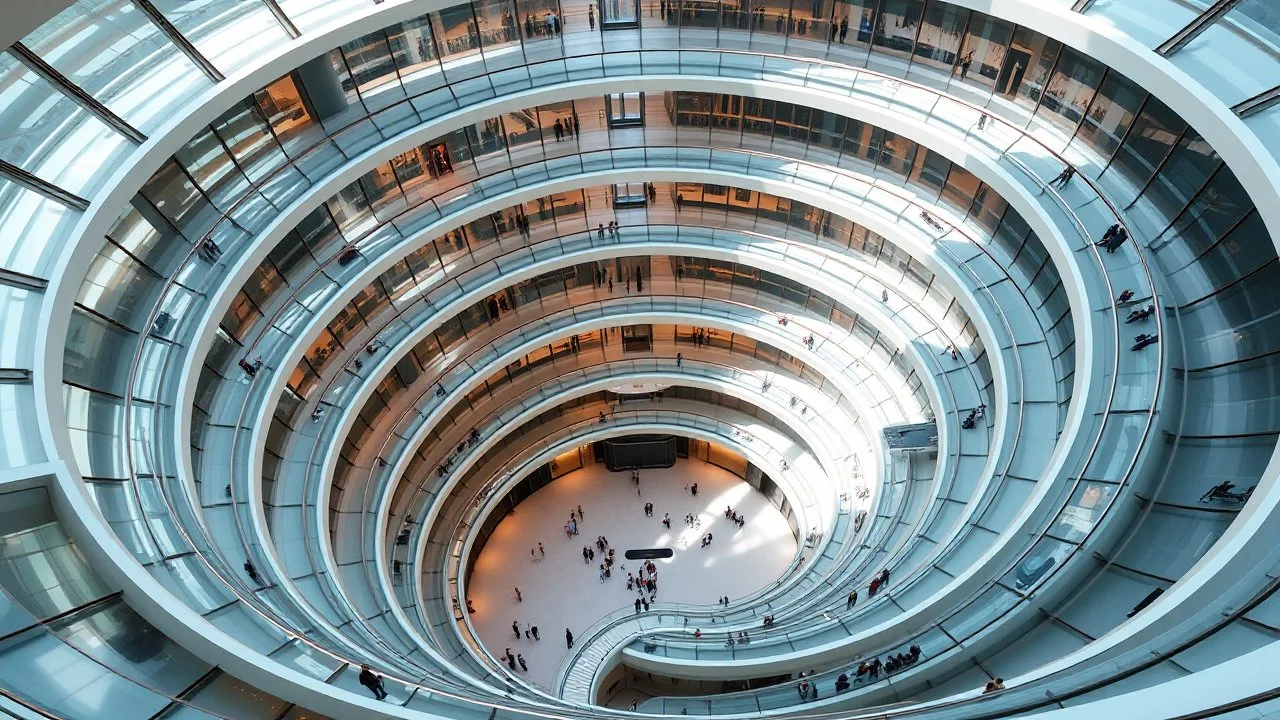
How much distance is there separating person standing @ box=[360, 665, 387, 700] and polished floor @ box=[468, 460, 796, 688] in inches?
869

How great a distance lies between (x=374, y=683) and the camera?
13508mm

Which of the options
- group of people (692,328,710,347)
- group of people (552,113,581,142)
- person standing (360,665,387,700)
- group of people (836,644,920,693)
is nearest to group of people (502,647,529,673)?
group of people (692,328,710,347)

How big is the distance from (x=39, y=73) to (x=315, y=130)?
31.8 feet

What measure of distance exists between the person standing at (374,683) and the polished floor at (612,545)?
72.4 feet

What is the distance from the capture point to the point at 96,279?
18453 millimetres

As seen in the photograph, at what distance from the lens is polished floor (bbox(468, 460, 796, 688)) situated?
3706cm

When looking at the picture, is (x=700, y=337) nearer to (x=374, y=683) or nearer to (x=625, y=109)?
(x=625, y=109)

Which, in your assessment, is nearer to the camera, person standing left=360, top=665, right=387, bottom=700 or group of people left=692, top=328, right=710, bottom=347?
person standing left=360, top=665, right=387, bottom=700

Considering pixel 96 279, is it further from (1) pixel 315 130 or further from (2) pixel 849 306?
(2) pixel 849 306

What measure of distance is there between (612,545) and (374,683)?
27.4m

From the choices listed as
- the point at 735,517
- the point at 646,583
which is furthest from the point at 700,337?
the point at 646,583

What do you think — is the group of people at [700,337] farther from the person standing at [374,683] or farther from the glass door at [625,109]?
the person standing at [374,683]

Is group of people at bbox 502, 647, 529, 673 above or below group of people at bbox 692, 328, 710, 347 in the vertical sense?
below

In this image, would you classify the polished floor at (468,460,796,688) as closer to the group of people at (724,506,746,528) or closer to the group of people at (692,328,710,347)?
the group of people at (724,506,746,528)
